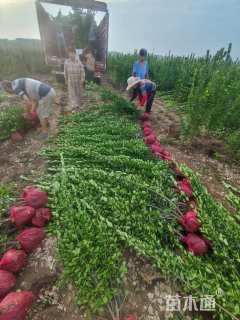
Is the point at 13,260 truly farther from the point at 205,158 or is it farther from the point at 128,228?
the point at 205,158

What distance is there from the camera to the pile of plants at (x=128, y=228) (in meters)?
1.49

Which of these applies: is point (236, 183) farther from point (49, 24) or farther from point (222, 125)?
point (49, 24)

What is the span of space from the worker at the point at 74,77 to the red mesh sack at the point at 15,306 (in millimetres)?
4522

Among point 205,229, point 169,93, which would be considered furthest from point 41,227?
point 169,93

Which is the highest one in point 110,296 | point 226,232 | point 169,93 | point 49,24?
point 49,24

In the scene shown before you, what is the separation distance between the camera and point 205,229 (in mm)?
1688

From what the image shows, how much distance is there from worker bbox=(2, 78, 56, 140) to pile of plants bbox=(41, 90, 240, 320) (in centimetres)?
179

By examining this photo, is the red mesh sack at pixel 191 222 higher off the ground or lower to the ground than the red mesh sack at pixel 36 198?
higher

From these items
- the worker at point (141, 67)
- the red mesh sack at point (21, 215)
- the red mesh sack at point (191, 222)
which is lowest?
the red mesh sack at point (21, 215)

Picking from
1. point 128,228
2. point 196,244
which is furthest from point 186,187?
point 128,228

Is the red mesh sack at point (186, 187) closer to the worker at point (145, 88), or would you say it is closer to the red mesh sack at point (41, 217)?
the red mesh sack at point (41, 217)

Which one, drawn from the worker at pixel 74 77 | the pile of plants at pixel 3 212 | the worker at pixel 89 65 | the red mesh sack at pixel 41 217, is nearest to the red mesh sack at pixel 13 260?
the pile of plants at pixel 3 212

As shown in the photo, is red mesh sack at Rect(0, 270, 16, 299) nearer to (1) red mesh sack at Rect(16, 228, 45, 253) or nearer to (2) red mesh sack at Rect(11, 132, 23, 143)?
(1) red mesh sack at Rect(16, 228, 45, 253)

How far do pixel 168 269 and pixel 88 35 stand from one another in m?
11.7
